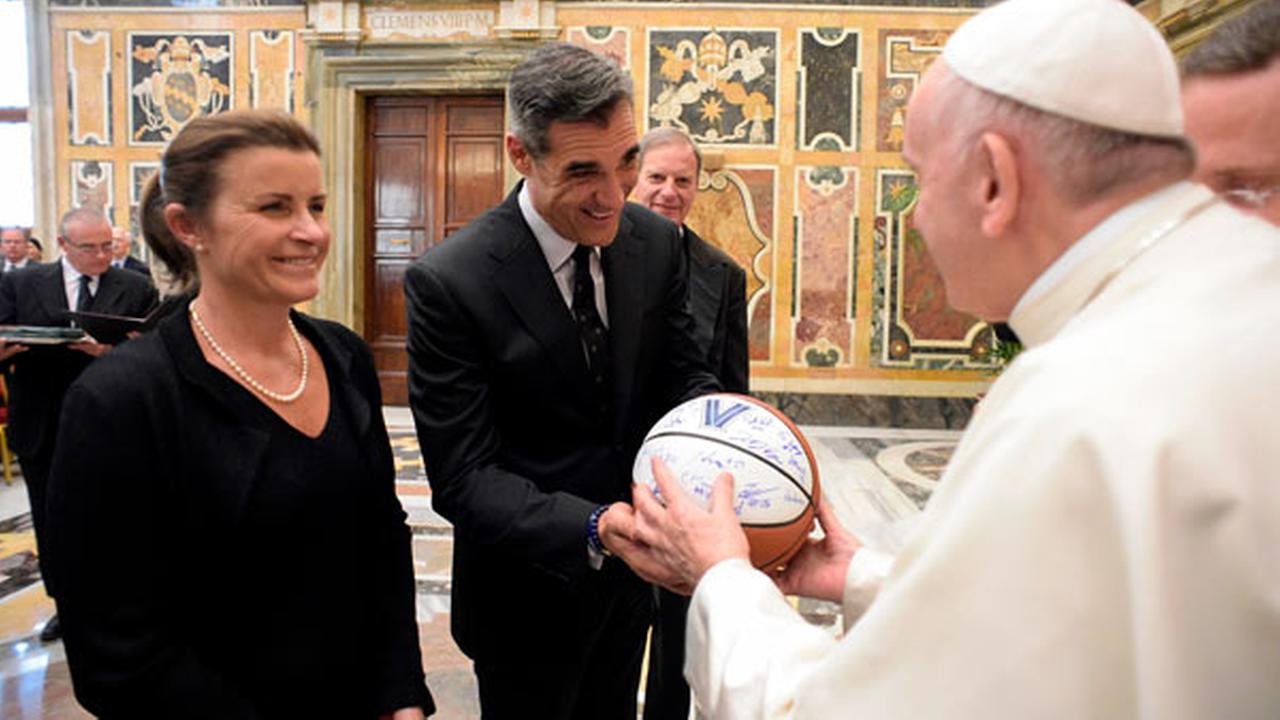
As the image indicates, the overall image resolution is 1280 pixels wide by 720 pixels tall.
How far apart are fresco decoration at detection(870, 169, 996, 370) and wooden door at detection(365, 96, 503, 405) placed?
3.88m

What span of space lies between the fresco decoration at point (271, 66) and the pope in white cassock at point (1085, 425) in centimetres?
927

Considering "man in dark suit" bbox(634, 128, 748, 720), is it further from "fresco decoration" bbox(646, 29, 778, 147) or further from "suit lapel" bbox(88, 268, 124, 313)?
"fresco decoration" bbox(646, 29, 778, 147)

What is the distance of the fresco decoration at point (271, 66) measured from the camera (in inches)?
363

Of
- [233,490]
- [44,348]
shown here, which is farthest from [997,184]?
[44,348]

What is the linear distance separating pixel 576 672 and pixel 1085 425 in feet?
5.00

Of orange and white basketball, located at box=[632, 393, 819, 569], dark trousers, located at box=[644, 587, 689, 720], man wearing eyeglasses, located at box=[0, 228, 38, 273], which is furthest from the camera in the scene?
man wearing eyeglasses, located at box=[0, 228, 38, 273]

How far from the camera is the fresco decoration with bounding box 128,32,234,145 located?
9.26m

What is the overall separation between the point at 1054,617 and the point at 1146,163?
19.5 inches

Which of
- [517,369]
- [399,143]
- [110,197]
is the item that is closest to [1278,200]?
[517,369]

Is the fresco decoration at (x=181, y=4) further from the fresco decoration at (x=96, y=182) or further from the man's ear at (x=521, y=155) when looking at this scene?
the man's ear at (x=521, y=155)

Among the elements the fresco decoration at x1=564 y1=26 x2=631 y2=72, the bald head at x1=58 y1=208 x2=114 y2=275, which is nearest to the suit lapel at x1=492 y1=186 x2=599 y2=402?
the bald head at x1=58 y1=208 x2=114 y2=275

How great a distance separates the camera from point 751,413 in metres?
1.82

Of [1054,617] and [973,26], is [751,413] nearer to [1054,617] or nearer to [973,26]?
[973,26]

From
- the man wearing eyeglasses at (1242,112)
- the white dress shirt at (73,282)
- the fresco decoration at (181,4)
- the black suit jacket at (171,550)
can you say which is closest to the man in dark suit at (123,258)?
the white dress shirt at (73,282)
